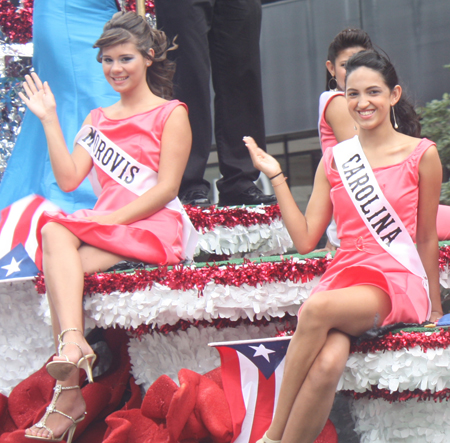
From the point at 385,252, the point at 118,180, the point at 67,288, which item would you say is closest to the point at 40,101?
the point at 118,180

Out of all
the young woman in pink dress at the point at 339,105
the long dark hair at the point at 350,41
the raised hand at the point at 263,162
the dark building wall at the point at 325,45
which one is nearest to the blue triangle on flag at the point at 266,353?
the raised hand at the point at 263,162

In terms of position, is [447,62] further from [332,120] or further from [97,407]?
[97,407]

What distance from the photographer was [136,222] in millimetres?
2742

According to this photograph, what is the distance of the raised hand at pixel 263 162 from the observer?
2389 mm

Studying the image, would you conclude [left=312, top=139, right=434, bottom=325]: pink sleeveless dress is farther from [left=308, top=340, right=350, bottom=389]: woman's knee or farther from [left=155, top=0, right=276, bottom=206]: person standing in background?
[left=155, top=0, right=276, bottom=206]: person standing in background

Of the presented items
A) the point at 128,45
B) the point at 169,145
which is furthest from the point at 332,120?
the point at 128,45

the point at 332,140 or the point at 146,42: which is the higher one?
the point at 146,42

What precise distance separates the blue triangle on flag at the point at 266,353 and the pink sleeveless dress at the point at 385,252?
0.72 ft

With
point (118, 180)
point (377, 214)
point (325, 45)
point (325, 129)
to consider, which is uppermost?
point (325, 45)

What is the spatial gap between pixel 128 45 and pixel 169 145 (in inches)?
18.5

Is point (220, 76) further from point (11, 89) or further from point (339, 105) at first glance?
point (11, 89)

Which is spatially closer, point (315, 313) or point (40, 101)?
point (315, 313)

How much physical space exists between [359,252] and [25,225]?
5.01 feet

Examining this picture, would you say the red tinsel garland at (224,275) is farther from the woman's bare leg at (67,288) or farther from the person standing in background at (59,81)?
the person standing in background at (59,81)
